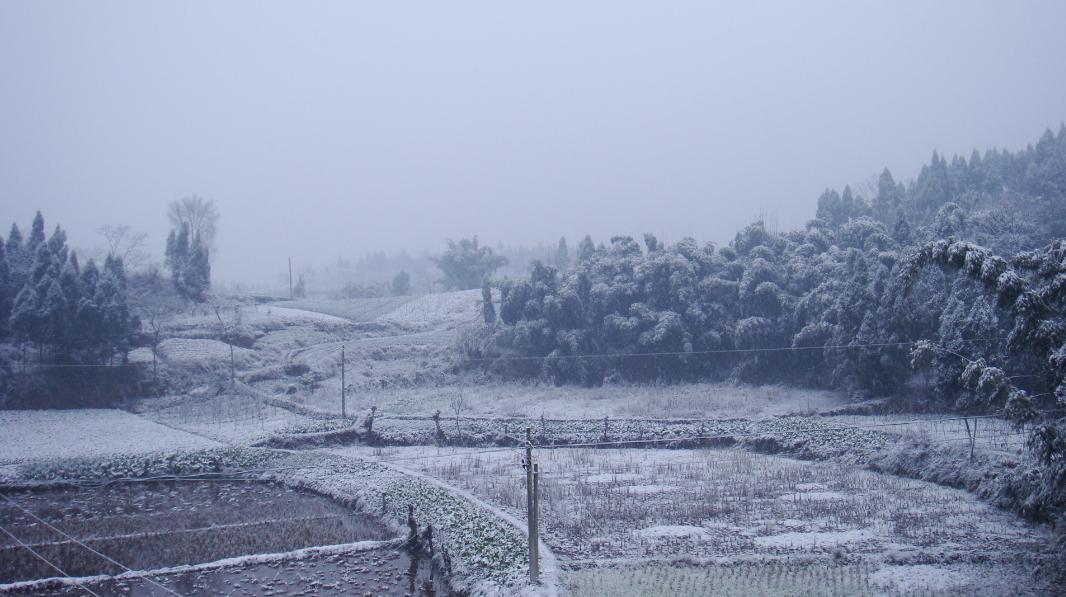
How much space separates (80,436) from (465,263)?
138 ft

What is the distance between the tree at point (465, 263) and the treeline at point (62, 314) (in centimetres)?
3138

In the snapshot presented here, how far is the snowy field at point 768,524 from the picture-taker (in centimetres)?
1088

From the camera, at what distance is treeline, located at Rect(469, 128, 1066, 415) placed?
2391 cm

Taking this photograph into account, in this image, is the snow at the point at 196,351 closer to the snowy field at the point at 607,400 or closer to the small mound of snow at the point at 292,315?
the small mound of snow at the point at 292,315

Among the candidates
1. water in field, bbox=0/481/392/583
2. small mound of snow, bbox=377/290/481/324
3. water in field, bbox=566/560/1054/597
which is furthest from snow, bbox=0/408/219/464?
small mound of snow, bbox=377/290/481/324

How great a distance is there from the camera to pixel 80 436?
22.7m

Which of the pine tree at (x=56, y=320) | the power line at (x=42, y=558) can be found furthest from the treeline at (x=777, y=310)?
the power line at (x=42, y=558)

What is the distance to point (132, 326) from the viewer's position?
33.2m

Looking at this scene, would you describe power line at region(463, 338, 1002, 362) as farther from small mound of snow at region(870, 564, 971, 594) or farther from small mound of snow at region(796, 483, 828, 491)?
small mound of snow at region(870, 564, 971, 594)

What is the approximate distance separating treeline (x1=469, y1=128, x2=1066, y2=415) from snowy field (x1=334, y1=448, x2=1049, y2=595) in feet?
21.7

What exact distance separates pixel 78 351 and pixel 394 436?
15230mm

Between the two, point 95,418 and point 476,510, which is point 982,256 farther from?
point 95,418

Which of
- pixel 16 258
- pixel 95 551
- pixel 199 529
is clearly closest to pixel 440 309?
pixel 16 258

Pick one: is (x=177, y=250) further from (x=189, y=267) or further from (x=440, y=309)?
(x=440, y=309)
